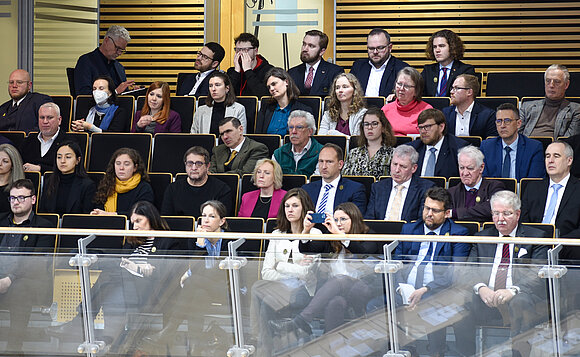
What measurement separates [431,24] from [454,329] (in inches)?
225

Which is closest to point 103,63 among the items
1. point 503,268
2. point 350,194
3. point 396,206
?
point 350,194

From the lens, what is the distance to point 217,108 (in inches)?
228

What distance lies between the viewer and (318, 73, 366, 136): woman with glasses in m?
5.50

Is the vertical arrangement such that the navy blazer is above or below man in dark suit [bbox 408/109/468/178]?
below

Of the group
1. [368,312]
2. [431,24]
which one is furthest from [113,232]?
[431,24]

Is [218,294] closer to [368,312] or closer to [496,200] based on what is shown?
[368,312]

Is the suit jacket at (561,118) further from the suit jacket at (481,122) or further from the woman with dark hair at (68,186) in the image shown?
the woman with dark hair at (68,186)

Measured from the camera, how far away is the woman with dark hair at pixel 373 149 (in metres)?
5.02

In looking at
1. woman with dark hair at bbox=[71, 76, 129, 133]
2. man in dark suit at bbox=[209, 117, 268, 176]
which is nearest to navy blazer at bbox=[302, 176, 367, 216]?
man in dark suit at bbox=[209, 117, 268, 176]

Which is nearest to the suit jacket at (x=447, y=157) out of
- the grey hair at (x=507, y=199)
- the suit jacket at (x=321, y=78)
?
the grey hair at (x=507, y=199)

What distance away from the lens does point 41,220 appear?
453cm

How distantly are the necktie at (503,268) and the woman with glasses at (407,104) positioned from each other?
2309 mm

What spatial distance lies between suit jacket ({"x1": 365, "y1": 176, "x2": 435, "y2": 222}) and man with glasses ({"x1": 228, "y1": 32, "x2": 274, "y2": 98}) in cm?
179

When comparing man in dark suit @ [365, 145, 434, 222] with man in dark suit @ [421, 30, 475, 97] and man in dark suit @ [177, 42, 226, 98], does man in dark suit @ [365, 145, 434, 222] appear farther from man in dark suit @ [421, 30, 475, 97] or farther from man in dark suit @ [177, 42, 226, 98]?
man in dark suit @ [177, 42, 226, 98]
